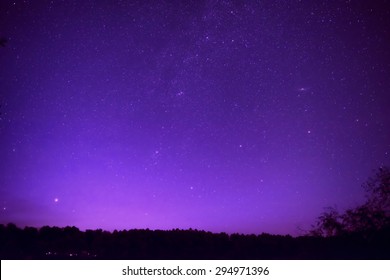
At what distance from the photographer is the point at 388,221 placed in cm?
2261

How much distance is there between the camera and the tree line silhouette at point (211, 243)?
76.3 ft

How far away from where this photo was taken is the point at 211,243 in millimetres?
36031

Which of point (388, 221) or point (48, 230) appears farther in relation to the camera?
point (48, 230)

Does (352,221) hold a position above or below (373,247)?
above

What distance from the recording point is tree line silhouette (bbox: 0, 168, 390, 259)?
23250 millimetres
